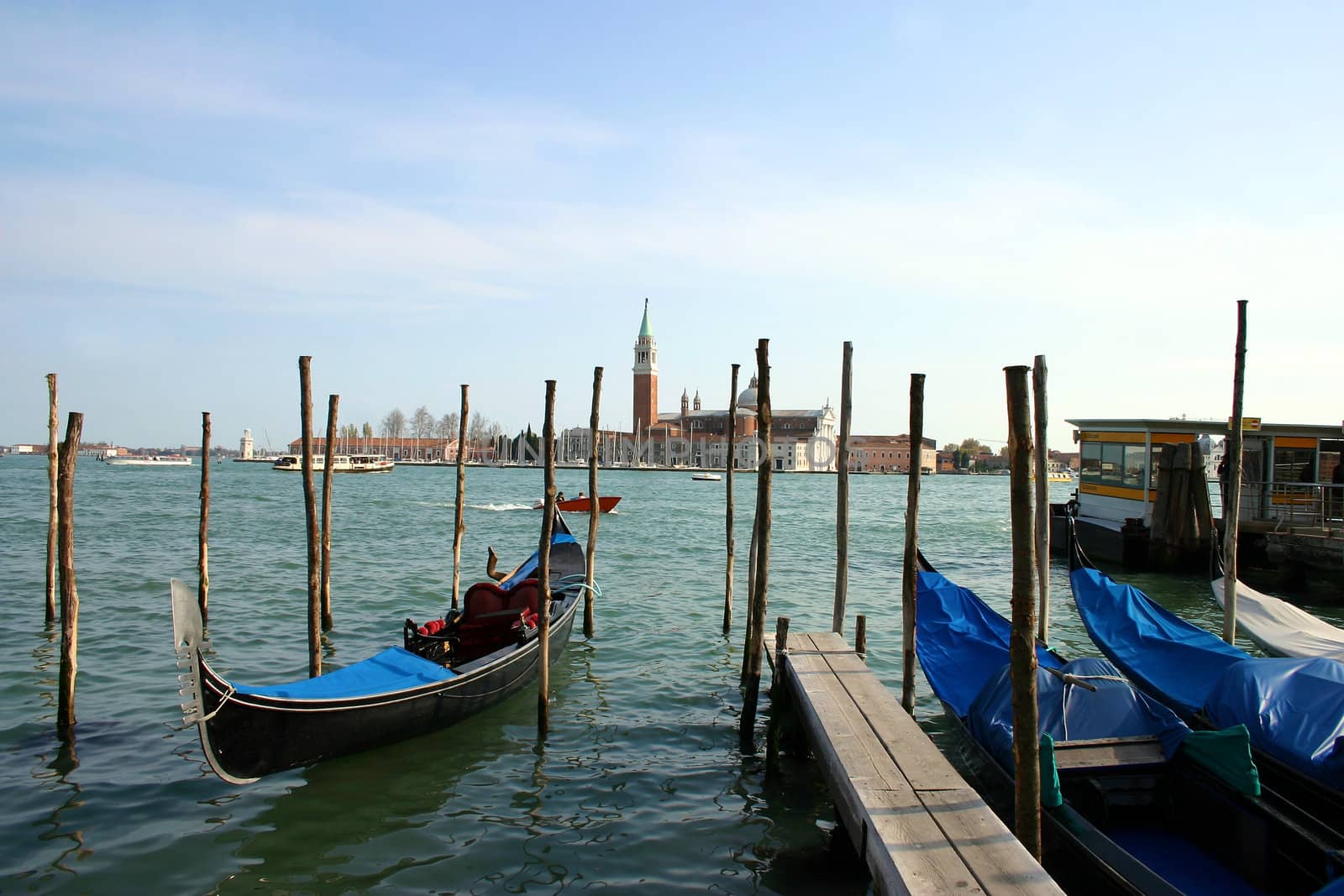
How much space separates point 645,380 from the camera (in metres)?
104

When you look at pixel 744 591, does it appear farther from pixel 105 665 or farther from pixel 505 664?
pixel 105 665

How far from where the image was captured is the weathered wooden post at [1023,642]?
312cm

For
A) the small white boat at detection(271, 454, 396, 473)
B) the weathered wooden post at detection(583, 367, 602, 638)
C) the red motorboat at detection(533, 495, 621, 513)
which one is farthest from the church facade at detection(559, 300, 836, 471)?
the weathered wooden post at detection(583, 367, 602, 638)

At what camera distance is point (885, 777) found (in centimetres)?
364

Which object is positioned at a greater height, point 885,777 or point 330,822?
point 885,777

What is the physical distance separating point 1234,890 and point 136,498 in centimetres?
3489

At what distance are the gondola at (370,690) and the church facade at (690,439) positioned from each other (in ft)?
303

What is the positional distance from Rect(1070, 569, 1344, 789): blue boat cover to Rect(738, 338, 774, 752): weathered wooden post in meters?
2.35

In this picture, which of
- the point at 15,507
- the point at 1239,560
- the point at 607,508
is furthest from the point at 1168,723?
the point at 15,507

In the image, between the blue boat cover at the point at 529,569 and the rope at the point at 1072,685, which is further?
the blue boat cover at the point at 529,569

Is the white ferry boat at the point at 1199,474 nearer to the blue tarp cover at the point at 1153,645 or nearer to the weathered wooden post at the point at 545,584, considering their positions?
the blue tarp cover at the point at 1153,645

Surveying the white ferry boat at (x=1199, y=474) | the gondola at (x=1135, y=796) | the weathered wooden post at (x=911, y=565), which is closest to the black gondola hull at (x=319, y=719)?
the weathered wooden post at (x=911, y=565)

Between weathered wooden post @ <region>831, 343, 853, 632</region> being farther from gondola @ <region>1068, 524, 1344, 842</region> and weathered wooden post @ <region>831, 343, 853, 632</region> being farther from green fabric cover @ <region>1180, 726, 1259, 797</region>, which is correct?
green fabric cover @ <region>1180, 726, 1259, 797</region>

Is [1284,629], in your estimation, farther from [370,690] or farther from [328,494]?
[328,494]
